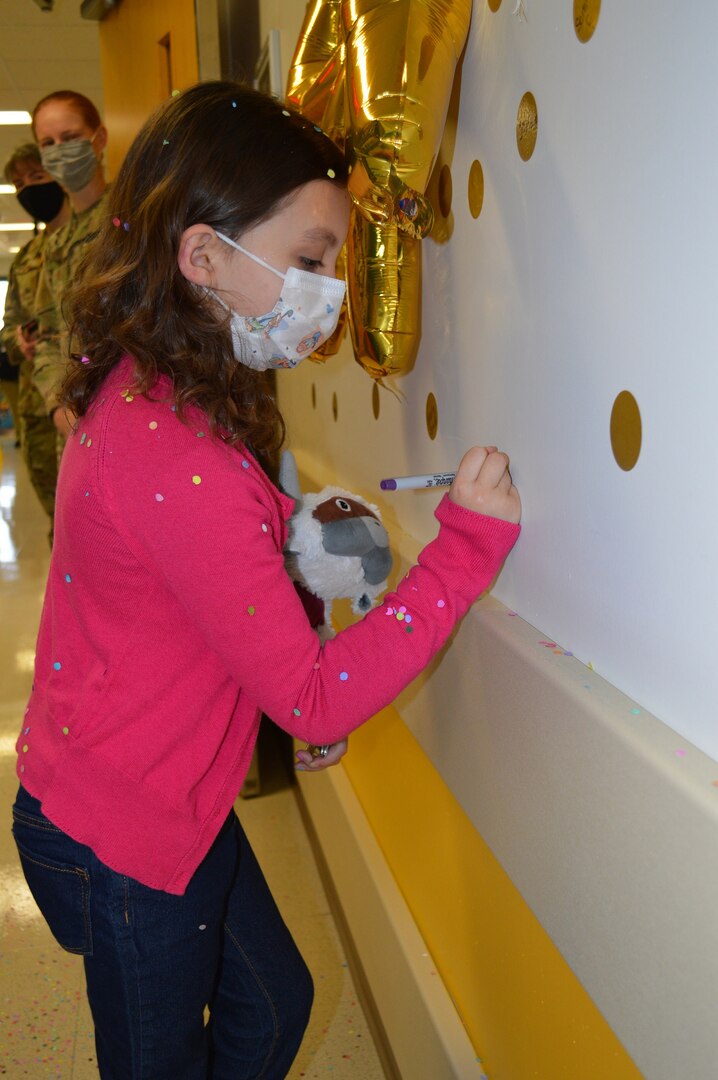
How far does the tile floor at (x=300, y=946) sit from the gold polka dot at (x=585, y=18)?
129 centimetres

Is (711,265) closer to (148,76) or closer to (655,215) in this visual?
(655,215)

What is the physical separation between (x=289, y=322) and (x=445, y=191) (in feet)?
0.81

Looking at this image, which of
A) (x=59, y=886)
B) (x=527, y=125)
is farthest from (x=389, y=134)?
(x=59, y=886)

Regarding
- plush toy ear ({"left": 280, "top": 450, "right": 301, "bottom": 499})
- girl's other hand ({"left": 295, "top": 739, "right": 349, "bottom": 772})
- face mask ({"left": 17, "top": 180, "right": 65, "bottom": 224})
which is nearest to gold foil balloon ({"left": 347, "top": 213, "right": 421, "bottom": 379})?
plush toy ear ({"left": 280, "top": 450, "right": 301, "bottom": 499})

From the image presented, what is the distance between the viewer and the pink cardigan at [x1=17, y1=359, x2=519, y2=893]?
0.72 metres

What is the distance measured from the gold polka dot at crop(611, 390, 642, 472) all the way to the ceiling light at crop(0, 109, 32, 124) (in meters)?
6.72

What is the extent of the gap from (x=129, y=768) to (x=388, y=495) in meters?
0.60

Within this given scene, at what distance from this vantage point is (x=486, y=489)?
0.82 meters

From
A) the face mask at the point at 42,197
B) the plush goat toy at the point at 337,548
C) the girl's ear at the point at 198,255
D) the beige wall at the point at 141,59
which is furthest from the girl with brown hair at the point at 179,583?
the face mask at the point at 42,197

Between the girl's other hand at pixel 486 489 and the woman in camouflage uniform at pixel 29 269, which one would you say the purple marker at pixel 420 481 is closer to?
the girl's other hand at pixel 486 489

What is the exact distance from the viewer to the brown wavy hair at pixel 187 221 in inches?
31.1

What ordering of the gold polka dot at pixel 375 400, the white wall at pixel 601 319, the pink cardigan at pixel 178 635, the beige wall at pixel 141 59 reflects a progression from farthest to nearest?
the beige wall at pixel 141 59 < the gold polka dot at pixel 375 400 < the pink cardigan at pixel 178 635 < the white wall at pixel 601 319

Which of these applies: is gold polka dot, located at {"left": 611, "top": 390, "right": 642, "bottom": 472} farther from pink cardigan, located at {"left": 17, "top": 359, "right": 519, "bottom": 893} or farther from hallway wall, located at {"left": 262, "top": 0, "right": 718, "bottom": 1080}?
pink cardigan, located at {"left": 17, "top": 359, "right": 519, "bottom": 893}

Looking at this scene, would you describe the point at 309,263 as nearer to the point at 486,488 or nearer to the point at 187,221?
the point at 187,221
